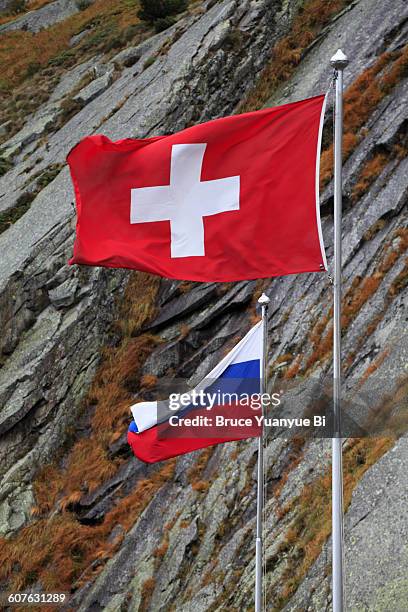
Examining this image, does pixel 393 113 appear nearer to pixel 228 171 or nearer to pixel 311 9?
pixel 311 9

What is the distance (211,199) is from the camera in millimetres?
10281

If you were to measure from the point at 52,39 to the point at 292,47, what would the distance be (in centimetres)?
2024

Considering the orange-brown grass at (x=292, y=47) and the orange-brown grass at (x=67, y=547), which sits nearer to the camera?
the orange-brown grass at (x=67, y=547)

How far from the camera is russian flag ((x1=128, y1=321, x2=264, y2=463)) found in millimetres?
12406

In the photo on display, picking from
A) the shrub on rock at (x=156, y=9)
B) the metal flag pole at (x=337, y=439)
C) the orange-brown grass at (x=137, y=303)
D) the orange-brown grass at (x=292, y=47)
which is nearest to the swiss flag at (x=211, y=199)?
the metal flag pole at (x=337, y=439)

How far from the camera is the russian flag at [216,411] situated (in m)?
12.4

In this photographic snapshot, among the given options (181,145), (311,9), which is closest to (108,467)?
(181,145)

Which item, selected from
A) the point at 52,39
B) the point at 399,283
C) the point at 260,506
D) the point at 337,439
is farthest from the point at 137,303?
the point at 52,39

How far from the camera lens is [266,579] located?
14891 mm

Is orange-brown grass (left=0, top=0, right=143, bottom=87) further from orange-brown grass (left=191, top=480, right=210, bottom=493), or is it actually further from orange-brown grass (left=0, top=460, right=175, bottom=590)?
orange-brown grass (left=191, top=480, right=210, bottom=493)

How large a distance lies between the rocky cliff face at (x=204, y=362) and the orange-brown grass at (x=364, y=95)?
52 mm

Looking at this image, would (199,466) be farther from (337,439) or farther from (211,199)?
(337,439)

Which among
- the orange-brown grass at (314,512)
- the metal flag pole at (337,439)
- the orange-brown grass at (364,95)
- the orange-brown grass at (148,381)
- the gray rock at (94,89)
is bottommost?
the orange-brown grass at (148,381)

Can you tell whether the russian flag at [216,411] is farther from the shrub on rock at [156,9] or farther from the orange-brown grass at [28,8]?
the orange-brown grass at [28,8]
